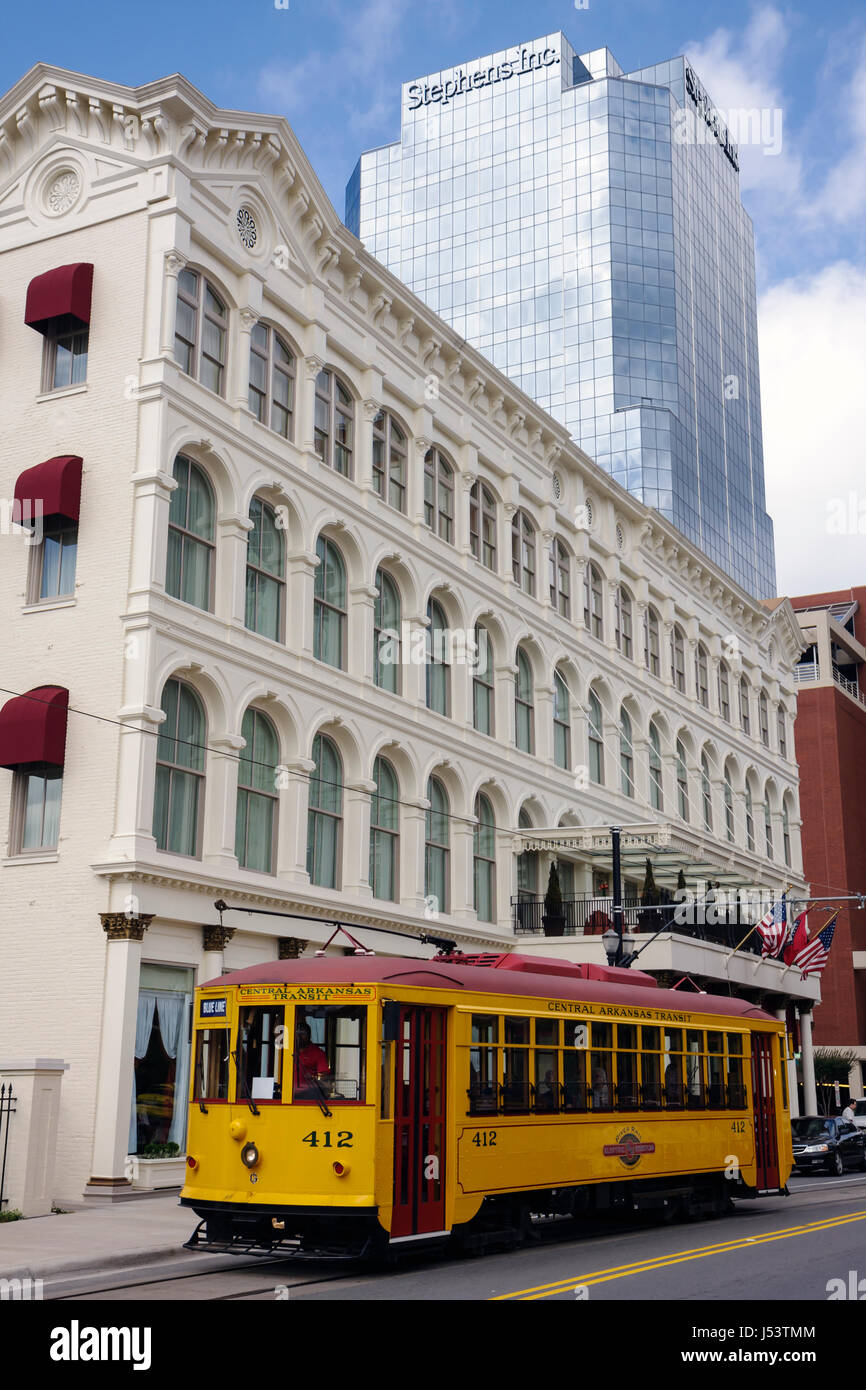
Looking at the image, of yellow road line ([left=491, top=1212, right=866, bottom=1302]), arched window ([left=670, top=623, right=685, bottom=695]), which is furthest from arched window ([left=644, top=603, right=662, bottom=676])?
yellow road line ([left=491, top=1212, right=866, bottom=1302])

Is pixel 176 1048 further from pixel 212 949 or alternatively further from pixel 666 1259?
pixel 666 1259

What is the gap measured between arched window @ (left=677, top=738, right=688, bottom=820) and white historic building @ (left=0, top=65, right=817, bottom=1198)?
9.52 m

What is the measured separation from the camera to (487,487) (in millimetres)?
39750

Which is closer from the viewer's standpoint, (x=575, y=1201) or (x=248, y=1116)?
(x=248, y=1116)

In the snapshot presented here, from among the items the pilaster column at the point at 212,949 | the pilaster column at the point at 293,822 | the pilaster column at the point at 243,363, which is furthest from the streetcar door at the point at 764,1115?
the pilaster column at the point at 243,363

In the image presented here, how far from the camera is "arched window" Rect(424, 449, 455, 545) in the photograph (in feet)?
120

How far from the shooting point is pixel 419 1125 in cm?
1490

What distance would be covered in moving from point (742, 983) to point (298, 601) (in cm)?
2009

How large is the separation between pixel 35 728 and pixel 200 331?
871 centimetres

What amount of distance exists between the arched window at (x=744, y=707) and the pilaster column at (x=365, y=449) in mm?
28776

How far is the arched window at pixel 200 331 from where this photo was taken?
27953mm

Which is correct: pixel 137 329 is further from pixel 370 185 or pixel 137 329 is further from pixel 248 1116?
pixel 370 185

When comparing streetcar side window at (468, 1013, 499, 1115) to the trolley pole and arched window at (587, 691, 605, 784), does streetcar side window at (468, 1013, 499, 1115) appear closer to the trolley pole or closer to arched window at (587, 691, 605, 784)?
the trolley pole
